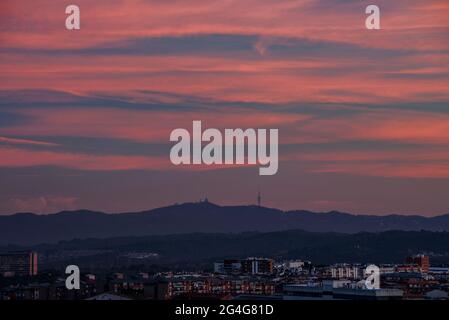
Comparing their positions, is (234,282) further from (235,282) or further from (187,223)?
(187,223)

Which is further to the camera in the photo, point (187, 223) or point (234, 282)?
point (187, 223)

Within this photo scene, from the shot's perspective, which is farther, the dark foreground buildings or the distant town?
the dark foreground buildings

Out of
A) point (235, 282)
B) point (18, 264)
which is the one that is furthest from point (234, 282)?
point (18, 264)

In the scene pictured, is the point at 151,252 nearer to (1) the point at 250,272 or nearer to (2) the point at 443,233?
(1) the point at 250,272

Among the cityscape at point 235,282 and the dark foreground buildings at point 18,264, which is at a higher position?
the dark foreground buildings at point 18,264

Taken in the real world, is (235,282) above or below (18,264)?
below

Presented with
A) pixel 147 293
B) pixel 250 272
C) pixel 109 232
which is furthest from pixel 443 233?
pixel 147 293
